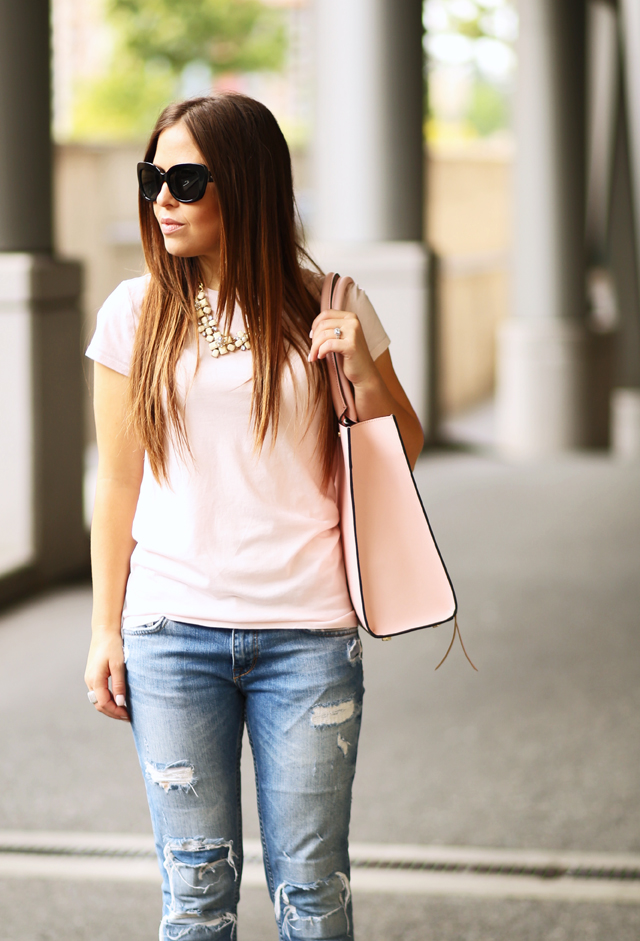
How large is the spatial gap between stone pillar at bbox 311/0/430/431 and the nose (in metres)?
8.96

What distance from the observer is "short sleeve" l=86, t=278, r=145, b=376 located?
221 cm

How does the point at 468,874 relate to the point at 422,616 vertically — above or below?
below

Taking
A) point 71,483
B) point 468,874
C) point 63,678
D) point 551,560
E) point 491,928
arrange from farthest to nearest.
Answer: point 551,560 < point 71,483 < point 63,678 < point 468,874 < point 491,928

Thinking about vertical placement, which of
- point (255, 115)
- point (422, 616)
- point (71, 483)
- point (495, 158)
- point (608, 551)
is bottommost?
point (608, 551)

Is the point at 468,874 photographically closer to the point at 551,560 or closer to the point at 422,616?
the point at 422,616

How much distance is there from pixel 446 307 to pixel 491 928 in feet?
47.7

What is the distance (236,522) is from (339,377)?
1.03 feet

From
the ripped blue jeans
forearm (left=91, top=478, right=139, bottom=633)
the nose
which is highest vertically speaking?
the nose

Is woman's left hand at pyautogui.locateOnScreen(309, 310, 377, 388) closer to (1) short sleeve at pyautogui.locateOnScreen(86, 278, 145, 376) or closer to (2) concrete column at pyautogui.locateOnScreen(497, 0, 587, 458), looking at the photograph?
(1) short sleeve at pyautogui.locateOnScreen(86, 278, 145, 376)

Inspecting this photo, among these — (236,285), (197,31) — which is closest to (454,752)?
(236,285)

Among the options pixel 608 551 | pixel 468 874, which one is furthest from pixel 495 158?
pixel 468 874

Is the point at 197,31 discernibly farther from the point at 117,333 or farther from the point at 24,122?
the point at 117,333

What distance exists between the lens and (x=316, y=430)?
2.22 meters

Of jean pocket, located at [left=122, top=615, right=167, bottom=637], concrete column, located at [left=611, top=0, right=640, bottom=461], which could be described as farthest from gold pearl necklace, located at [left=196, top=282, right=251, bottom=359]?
concrete column, located at [left=611, top=0, right=640, bottom=461]
